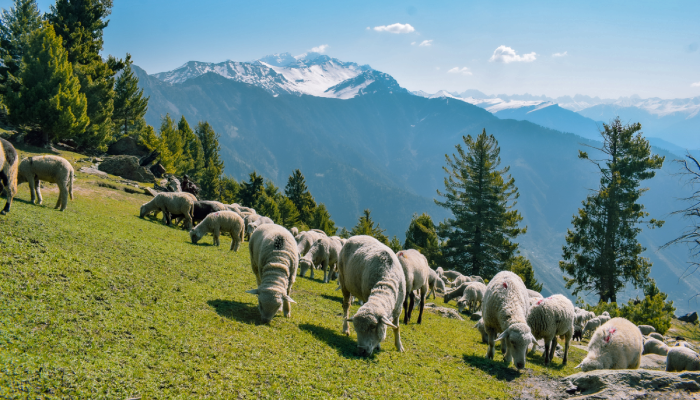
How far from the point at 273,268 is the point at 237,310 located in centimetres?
176

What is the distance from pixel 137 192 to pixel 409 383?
3424 centimetres

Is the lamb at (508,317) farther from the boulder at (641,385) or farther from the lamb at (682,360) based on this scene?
the lamb at (682,360)

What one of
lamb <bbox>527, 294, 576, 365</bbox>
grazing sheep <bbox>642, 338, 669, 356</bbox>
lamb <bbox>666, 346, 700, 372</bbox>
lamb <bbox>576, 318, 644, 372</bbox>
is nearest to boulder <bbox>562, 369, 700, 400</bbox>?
lamb <bbox>576, 318, 644, 372</bbox>

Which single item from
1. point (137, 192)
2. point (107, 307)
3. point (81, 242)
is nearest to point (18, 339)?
point (107, 307)

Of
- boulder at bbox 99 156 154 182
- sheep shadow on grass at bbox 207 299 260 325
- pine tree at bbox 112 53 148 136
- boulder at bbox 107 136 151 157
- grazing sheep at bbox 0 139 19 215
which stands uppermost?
pine tree at bbox 112 53 148 136

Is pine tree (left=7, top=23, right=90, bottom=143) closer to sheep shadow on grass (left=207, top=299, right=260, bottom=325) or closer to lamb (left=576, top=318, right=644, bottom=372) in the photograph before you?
sheep shadow on grass (left=207, top=299, right=260, bottom=325)

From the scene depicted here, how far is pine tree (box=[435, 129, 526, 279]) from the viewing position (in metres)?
48.5

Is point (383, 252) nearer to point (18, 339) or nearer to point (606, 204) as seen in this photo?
point (18, 339)

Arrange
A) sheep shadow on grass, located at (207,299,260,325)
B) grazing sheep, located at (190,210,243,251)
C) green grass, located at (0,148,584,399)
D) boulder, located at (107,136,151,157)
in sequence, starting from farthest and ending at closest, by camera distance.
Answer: boulder, located at (107,136,151,157), grazing sheep, located at (190,210,243,251), sheep shadow on grass, located at (207,299,260,325), green grass, located at (0,148,584,399)

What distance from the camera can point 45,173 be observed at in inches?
738

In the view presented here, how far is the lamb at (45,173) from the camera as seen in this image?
1841 centimetres

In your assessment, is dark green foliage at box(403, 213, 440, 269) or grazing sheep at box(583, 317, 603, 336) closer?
grazing sheep at box(583, 317, 603, 336)

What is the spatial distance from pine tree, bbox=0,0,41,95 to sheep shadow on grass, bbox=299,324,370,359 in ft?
156

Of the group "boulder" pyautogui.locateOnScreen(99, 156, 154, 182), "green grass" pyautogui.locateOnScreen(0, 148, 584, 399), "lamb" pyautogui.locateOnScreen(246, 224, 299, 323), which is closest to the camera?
"green grass" pyautogui.locateOnScreen(0, 148, 584, 399)
